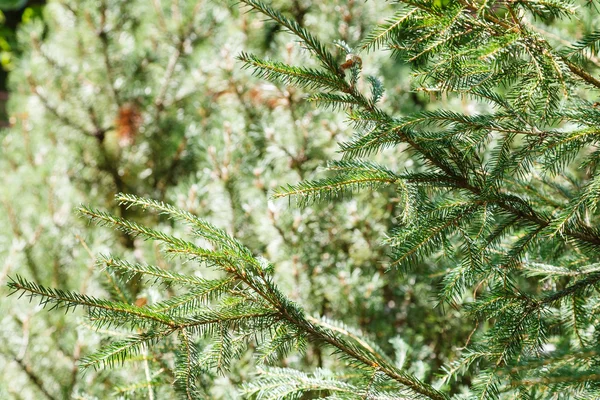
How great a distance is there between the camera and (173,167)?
2471 millimetres

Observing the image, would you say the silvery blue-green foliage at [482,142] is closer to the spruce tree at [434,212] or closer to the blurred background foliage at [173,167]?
the spruce tree at [434,212]

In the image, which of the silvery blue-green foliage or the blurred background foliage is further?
the blurred background foliage

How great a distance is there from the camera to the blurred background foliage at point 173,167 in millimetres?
1725

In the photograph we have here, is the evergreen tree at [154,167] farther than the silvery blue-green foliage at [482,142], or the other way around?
the evergreen tree at [154,167]

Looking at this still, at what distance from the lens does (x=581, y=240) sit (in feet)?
2.94

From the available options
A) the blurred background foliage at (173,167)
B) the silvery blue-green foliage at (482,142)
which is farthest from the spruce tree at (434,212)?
the blurred background foliage at (173,167)

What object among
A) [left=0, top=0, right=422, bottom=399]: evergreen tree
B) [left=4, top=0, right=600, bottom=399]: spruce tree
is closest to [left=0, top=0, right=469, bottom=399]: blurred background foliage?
[left=0, top=0, right=422, bottom=399]: evergreen tree

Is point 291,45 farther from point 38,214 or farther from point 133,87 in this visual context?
point 38,214

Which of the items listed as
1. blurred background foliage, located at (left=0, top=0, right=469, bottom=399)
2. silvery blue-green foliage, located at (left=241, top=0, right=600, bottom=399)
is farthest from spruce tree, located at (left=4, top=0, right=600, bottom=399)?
blurred background foliage, located at (left=0, top=0, right=469, bottom=399)

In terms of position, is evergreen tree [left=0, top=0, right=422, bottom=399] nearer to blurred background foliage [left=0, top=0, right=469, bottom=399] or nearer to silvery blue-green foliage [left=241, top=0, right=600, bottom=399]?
blurred background foliage [left=0, top=0, right=469, bottom=399]

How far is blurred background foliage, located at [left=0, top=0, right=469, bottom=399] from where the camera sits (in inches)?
67.9

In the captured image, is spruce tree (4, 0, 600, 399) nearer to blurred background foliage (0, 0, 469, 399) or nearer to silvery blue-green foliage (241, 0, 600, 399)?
silvery blue-green foliage (241, 0, 600, 399)

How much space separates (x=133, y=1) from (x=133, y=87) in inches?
18.3

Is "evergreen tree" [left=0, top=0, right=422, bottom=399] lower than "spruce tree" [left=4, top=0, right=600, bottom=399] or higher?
higher
